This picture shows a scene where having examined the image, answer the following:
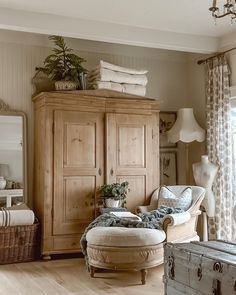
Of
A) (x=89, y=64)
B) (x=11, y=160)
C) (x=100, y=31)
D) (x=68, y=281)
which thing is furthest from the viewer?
(x=89, y=64)

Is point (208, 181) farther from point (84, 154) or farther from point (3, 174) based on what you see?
point (3, 174)

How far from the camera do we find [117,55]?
590 centimetres

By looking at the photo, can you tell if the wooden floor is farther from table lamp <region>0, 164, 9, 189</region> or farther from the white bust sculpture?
the white bust sculpture

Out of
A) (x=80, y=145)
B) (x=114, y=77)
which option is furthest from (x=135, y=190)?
(x=114, y=77)

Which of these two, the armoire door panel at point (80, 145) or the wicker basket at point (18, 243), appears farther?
the armoire door panel at point (80, 145)

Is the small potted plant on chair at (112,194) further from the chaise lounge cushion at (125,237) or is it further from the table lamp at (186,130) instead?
the table lamp at (186,130)

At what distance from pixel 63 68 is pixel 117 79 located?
678mm

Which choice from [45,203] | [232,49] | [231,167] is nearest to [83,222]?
[45,203]

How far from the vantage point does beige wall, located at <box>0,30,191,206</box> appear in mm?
5328

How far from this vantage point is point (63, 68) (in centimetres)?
517

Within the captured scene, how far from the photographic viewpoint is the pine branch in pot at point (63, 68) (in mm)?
5113

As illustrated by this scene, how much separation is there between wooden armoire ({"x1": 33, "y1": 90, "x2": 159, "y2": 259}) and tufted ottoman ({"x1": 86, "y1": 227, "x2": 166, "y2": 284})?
1002 millimetres

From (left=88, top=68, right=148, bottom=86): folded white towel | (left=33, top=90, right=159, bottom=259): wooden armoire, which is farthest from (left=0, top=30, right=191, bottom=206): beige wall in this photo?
(left=88, top=68, right=148, bottom=86): folded white towel

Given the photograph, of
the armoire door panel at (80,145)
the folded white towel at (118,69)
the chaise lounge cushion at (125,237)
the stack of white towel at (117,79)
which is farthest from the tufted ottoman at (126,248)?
the folded white towel at (118,69)
